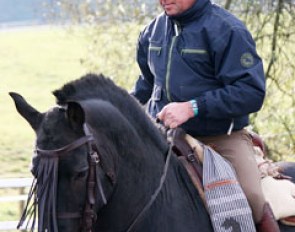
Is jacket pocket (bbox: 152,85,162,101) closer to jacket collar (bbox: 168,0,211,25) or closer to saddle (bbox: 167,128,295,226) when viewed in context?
saddle (bbox: 167,128,295,226)

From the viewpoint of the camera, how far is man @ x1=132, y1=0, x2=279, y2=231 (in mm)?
4117

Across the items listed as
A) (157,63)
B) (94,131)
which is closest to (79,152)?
(94,131)

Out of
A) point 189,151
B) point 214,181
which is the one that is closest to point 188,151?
point 189,151

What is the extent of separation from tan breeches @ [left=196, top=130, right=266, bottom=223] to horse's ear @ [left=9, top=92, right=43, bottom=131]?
1.22m

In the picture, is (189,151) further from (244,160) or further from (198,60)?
(198,60)

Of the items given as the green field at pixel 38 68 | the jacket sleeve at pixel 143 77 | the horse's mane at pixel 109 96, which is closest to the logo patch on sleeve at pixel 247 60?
the horse's mane at pixel 109 96

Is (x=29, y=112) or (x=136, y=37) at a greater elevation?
(x=29, y=112)

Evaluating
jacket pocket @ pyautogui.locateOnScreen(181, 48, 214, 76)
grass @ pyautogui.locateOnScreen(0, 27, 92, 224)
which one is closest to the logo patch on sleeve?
jacket pocket @ pyautogui.locateOnScreen(181, 48, 214, 76)

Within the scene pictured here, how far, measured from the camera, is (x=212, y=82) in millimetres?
4289

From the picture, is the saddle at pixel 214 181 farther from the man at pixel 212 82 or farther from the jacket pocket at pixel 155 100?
the jacket pocket at pixel 155 100

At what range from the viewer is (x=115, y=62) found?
35.2 ft

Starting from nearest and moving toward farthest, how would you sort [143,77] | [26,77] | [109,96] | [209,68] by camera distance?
1. [109,96]
2. [209,68]
3. [143,77]
4. [26,77]

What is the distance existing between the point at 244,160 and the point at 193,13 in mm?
890

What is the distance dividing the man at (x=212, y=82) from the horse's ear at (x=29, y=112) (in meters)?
0.82
